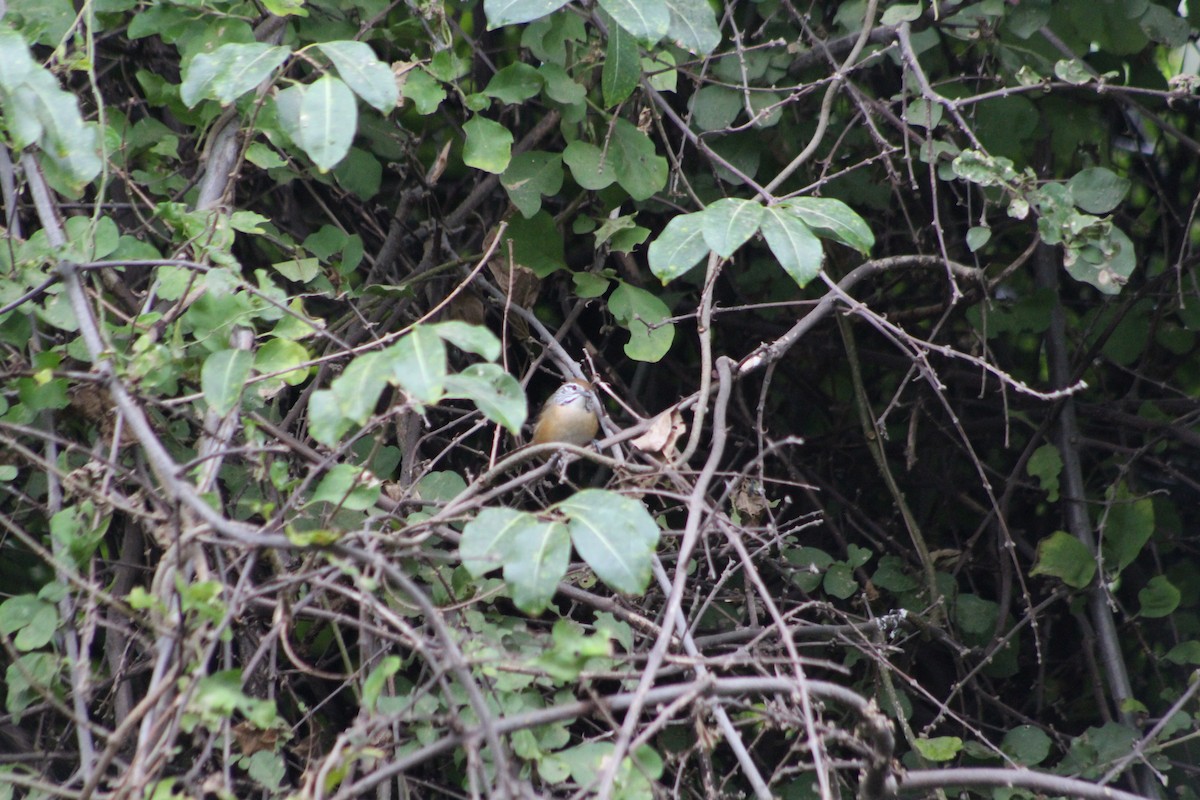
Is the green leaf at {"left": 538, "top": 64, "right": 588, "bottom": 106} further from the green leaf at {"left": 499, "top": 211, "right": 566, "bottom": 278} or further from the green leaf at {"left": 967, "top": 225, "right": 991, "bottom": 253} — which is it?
the green leaf at {"left": 967, "top": 225, "right": 991, "bottom": 253}

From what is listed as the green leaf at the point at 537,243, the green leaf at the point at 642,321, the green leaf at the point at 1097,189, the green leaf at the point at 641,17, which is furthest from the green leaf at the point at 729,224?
the green leaf at the point at 1097,189

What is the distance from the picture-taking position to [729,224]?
192 centimetres

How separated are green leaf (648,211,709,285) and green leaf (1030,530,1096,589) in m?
1.56

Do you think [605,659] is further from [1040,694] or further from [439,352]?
[1040,694]

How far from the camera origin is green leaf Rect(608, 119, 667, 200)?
2688 millimetres

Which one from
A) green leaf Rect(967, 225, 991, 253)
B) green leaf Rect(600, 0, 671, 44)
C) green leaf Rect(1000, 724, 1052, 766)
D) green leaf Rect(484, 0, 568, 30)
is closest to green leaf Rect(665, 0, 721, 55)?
green leaf Rect(600, 0, 671, 44)

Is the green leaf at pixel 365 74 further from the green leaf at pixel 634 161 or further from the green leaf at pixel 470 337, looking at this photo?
the green leaf at pixel 634 161

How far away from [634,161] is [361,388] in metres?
1.44

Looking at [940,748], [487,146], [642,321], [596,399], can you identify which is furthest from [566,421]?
[940,748]

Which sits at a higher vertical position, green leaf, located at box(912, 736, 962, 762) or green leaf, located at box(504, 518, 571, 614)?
green leaf, located at box(504, 518, 571, 614)

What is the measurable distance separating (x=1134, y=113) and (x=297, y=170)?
254 centimetres

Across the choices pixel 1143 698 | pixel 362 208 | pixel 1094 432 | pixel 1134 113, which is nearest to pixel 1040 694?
pixel 1143 698

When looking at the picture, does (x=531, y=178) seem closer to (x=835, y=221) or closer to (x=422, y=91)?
(x=422, y=91)

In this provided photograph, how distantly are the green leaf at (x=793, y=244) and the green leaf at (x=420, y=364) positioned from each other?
0.67 metres
